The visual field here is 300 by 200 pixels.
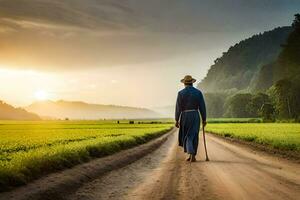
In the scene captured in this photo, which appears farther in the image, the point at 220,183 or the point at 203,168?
the point at 203,168

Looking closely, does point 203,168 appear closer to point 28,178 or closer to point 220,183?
point 220,183

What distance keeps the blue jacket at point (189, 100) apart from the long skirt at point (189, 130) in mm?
227

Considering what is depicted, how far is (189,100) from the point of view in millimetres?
17625

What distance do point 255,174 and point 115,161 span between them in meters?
6.34

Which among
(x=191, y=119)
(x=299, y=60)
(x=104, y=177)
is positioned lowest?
(x=104, y=177)

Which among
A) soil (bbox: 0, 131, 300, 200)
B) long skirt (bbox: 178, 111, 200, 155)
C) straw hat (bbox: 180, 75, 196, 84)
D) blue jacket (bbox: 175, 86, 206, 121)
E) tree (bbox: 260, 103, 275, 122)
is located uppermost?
tree (bbox: 260, 103, 275, 122)

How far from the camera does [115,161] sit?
16.8 metres

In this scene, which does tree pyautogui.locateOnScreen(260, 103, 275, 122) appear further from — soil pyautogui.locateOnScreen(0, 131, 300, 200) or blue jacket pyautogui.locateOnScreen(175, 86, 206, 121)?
soil pyautogui.locateOnScreen(0, 131, 300, 200)

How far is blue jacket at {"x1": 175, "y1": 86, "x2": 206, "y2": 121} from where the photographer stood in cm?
1761

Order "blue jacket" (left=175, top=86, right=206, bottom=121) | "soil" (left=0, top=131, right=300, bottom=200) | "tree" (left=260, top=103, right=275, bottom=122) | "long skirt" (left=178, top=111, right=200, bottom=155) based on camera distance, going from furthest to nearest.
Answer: "tree" (left=260, top=103, right=275, bottom=122), "blue jacket" (left=175, top=86, right=206, bottom=121), "long skirt" (left=178, top=111, right=200, bottom=155), "soil" (left=0, top=131, right=300, bottom=200)

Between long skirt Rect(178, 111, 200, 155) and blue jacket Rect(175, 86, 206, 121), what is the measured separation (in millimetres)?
227

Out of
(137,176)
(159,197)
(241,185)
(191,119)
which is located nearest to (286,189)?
(241,185)

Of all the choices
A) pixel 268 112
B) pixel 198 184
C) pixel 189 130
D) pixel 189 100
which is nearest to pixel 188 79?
pixel 189 100

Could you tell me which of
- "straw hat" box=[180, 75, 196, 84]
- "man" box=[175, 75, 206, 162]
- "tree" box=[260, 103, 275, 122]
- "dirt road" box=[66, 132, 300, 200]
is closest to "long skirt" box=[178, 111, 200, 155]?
"man" box=[175, 75, 206, 162]
